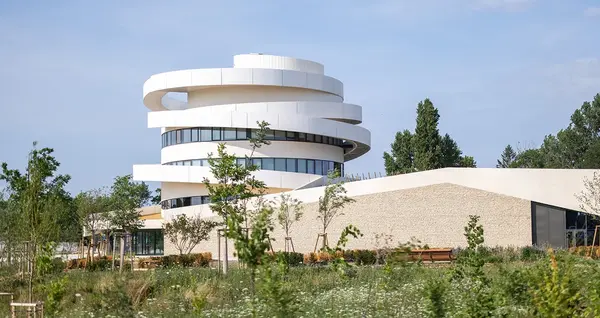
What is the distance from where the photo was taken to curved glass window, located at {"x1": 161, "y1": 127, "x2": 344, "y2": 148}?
49062 mm

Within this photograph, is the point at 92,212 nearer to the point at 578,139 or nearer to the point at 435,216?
the point at 435,216

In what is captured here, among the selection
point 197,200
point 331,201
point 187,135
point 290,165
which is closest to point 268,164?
point 290,165

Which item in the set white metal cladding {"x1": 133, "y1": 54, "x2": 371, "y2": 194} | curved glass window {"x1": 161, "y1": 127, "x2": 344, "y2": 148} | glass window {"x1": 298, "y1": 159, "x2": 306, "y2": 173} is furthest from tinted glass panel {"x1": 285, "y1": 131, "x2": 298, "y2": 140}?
glass window {"x1": 298, "y1": 159, "x2": 306, "y2": 173}

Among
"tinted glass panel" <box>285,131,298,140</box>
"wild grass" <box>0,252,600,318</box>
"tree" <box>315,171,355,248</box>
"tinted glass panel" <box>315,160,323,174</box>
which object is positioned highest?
"tinted glass panel" <box>285,131,298,140</box>

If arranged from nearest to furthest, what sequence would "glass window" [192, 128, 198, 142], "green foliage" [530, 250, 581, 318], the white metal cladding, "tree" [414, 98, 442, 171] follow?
1. "green foliage" [530, 250, 581, 318]
2. the white metal cladding
3. "glass window" [192, 128, 198, 142]
4. "tree" [414, 98, 442, 171]

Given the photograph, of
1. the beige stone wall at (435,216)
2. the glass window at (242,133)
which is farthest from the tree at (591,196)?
the glass window at (242,133)

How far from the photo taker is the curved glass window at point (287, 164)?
4906 centimetres

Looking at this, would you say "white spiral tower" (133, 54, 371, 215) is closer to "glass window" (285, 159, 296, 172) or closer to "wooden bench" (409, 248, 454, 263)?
"glass window" (285, 159, 296, 172)

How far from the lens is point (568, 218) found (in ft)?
127

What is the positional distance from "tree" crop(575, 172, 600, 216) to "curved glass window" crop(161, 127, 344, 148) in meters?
16.7

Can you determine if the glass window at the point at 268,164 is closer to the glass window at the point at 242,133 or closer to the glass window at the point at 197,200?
the glass window at the point at 242,133

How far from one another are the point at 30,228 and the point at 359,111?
116 feet

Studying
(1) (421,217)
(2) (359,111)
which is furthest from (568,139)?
(1) (421,217)

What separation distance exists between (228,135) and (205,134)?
1.44 meters
